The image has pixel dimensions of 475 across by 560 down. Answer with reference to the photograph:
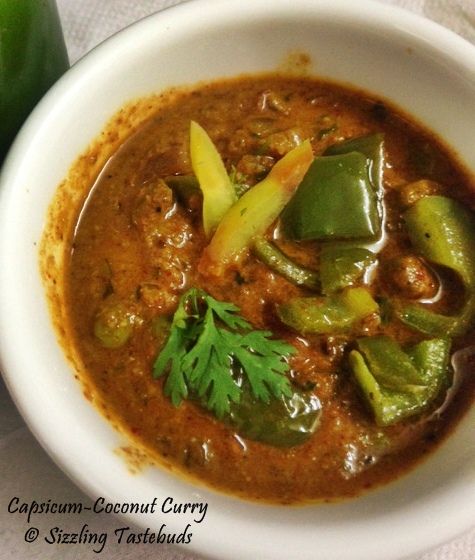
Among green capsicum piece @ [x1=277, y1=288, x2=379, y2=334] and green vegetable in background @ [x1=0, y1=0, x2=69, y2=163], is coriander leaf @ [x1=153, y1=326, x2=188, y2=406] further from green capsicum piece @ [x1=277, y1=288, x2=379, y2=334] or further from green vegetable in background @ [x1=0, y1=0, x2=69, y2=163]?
green vegetable in background @ [x1=0, y1=0, x2=69, y2=163]

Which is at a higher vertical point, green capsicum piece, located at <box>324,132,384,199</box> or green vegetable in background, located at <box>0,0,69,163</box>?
green capsicum piece, located at <box>324,132,384,199</box>

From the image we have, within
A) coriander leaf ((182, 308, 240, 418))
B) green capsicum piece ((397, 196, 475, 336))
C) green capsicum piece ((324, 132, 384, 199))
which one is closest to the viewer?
coriander leaf ((182, 308, 240, 418))

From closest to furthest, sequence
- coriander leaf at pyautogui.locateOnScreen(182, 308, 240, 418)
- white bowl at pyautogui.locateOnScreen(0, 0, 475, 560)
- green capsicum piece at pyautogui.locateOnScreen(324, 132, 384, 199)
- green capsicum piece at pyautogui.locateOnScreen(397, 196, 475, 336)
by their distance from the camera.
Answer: white bowl at pyautogui.locateOnScreen(0, 0, 475, 560)
coriander leaf at pyautogui.locateOnScreen(182, 308, 240, 418)
green capsicum piece at pyautogui.locateOnScreen(397, 196, 475, 336)
green capsicum piece at pyautogui.locateOnScreen(324, 132, 384, 199)

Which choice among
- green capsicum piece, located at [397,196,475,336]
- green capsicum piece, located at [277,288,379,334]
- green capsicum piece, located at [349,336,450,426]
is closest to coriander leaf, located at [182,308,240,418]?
green capsicum piece, located at [277,288,379,334]

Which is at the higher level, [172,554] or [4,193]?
[4,193]

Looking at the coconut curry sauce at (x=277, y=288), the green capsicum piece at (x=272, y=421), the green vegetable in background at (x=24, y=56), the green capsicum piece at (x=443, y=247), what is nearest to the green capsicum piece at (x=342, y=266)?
the coconut curry sauce at (x=277, y=288)

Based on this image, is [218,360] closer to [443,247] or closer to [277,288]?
[277,288]

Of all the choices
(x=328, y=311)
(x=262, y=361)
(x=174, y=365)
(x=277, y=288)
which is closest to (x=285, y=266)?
(x=277, y=288)

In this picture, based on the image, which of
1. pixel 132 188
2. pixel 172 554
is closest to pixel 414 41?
pixel 132 188

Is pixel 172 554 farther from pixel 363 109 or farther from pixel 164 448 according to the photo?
pixel 363 109
